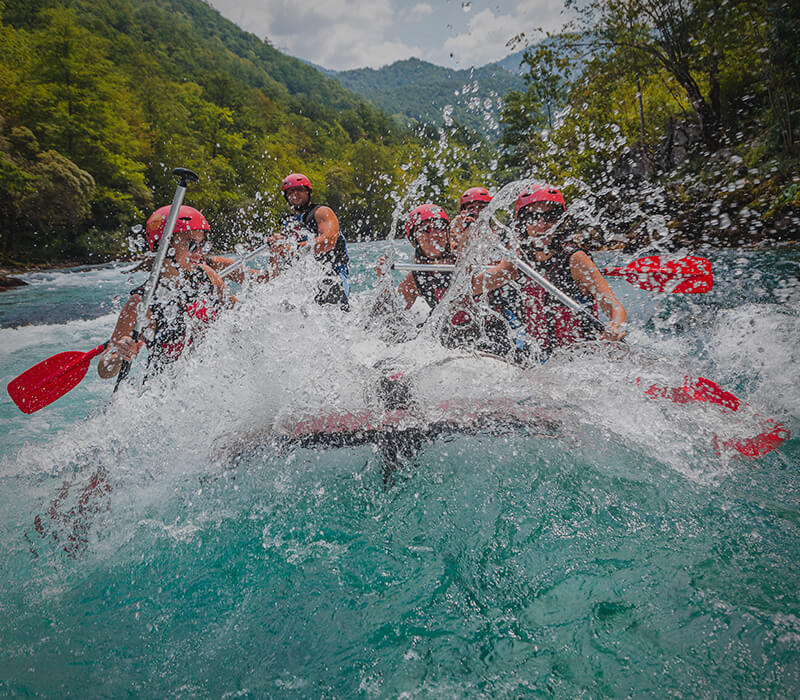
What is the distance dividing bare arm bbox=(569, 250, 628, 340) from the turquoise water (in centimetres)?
27

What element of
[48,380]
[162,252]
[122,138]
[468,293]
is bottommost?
[48,380]

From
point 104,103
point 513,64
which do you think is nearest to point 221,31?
point 104,103

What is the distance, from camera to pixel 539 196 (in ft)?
11.3

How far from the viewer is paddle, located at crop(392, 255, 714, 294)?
154 inches

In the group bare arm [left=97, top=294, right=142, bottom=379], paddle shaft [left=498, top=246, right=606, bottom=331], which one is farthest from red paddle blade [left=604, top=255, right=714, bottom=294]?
bare arm [left=97, top=294, right=142, bottom=379]

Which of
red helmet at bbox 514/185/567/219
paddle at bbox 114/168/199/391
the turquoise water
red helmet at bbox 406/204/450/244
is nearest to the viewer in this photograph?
the turquoise water

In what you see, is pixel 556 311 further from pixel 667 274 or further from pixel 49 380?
pixel 49 380

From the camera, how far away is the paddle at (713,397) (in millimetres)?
2730

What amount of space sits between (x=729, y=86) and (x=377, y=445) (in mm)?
16155

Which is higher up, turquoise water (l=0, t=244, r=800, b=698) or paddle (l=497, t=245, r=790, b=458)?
paddle (l=497, t=245, r=790, b=458)

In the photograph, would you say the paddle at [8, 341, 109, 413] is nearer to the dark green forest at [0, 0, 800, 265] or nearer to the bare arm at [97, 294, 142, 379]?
the bare arm at [97, 294, 142, 379]

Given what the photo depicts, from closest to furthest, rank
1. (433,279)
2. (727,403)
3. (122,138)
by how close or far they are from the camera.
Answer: (727,403) < (433,279) < (122,138)

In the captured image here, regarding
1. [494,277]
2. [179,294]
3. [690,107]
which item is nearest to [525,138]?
[690,107]

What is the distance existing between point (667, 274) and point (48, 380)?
530 centimetres
